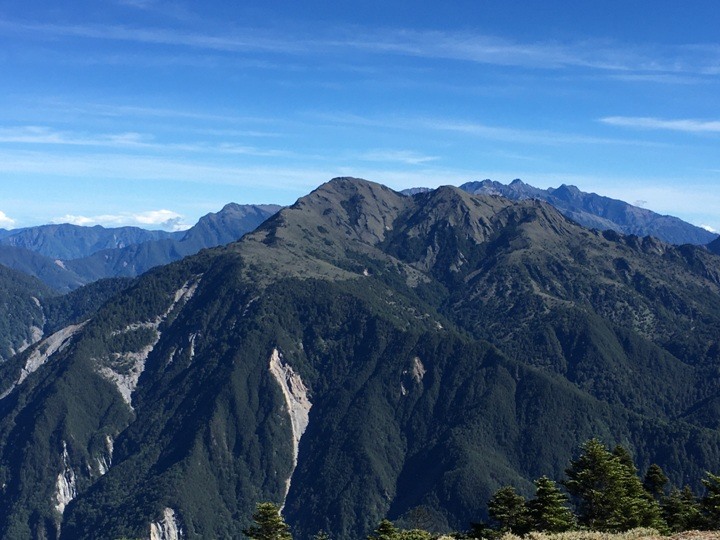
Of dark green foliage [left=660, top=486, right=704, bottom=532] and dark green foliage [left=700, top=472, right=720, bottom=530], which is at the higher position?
dark green foliage [left=700, top=472, right=720, bottom=530]

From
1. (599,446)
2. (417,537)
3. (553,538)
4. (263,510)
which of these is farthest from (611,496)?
(263,510)

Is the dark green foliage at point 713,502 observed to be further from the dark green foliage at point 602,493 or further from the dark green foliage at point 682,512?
the dark green foliage at point 602,493

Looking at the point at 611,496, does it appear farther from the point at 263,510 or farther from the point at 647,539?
the point at 263,510

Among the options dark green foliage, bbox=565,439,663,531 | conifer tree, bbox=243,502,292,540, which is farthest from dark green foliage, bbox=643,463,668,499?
conifer tree, bbox=243,502,292,540

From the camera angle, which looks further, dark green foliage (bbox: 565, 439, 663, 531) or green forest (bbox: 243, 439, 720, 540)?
dark green foliage (bbox: 565, 439, 663, 531)

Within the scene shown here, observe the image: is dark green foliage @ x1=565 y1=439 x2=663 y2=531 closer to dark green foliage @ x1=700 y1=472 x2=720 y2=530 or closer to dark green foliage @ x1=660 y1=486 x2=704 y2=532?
dark green foliage @ x1=700 y1=472 x2=720 y2=530

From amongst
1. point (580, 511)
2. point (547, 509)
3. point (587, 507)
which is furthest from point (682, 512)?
point (547, 509)

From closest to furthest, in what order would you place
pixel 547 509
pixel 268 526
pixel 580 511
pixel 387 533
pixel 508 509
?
pixel 547 509
pixel 387 533
pixel 508 509
pixel 580 511
pixel 268 526

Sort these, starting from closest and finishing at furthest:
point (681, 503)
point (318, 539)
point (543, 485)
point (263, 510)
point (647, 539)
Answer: point (647, 539)
point (543, 485)
point (263, 510)
point (318, 539)
point (681, 503)

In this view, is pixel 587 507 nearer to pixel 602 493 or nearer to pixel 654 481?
pixel 602 493

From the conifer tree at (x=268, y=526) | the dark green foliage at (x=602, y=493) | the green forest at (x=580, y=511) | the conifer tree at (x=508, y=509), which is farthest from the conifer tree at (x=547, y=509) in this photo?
the conifer tree at (x=268, y=526)

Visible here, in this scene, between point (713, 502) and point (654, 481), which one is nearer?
point (713, 502)

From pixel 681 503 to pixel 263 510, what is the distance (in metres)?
68.3

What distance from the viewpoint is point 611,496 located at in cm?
9200
